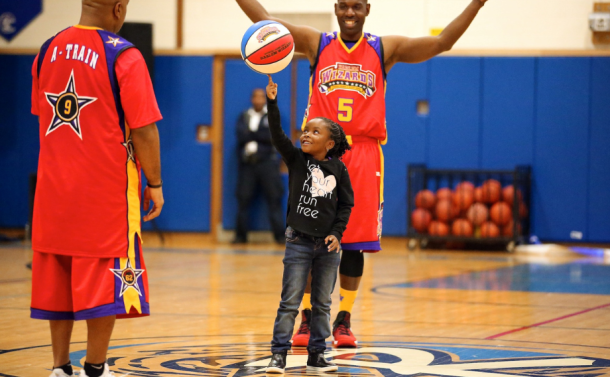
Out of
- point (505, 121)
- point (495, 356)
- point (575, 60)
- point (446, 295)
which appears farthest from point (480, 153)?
point (495, 356)

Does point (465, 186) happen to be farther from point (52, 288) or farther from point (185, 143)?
point (52, 288)

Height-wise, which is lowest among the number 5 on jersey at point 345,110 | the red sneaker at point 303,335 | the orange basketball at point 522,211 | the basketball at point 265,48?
the red sneaker at point 303,335

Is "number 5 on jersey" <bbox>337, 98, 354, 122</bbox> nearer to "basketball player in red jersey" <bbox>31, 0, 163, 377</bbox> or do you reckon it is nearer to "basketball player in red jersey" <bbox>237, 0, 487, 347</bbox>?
"basketball player in red jersey" <bbox>237, 0, 487, 347</bbox>

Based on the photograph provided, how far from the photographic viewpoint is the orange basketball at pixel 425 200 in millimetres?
12641

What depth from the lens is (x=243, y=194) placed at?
1334 cm

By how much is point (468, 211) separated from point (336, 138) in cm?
857

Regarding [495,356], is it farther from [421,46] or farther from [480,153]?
[480,153]

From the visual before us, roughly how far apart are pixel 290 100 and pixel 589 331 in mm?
8878

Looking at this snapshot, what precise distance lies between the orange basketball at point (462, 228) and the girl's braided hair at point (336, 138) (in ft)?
27.4

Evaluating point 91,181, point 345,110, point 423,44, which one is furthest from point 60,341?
point 423,44

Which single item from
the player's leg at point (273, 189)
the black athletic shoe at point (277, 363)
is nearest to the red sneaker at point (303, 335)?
the black athletic shoe at point (277, 363)

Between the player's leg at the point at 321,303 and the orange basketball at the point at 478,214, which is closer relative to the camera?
the player's leg at the point at 321,303

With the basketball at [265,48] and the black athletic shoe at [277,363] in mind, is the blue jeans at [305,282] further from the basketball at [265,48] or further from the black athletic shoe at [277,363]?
the basketball at [265,48]

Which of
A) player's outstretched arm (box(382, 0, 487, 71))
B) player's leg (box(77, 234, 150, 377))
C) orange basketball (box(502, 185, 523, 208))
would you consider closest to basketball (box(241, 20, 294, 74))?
player's outstretched arm (box(382, 0, 487, 71))
